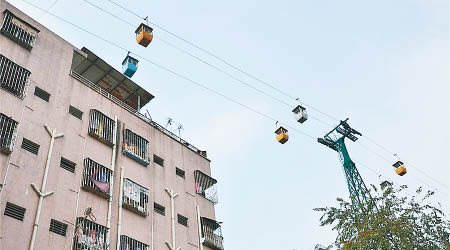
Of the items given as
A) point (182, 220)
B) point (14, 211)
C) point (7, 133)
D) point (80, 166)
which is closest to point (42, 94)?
point (7, 133)

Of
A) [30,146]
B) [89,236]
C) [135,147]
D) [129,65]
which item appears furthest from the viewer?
[135,147]

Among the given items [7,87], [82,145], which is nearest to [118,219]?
[82,145]

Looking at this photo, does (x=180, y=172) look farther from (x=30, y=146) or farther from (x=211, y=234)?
(x=30, y=146)

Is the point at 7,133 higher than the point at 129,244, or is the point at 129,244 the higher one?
the point at 7,133

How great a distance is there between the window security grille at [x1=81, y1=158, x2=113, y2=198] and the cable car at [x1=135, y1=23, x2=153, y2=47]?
675 centimetres

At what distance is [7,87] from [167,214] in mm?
9696

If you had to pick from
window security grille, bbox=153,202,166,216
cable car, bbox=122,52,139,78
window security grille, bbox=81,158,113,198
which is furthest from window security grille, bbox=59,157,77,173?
window security grille, bbox=153,202,166,216

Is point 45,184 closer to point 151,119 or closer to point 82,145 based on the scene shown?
point 82,145

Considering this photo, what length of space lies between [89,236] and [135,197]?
12.5ft

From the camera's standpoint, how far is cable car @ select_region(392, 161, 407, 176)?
92.3 feet

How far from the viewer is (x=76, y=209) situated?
1955cm

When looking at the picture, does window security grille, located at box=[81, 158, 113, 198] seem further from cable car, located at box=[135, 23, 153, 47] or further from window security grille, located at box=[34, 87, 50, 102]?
cable car, located at box=[135, 23, 153, 47]

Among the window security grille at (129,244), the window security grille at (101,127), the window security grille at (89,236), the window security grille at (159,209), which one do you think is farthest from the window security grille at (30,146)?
the window security grille at (159,209)

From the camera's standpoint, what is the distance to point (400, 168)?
28266 mm
